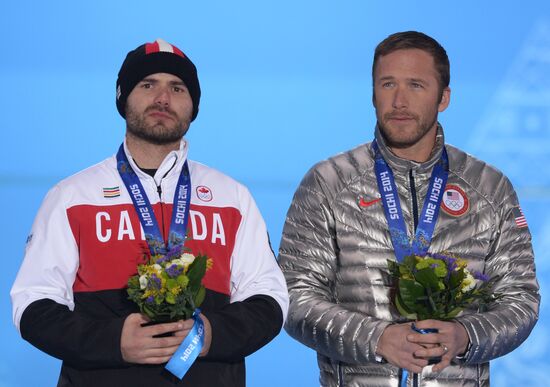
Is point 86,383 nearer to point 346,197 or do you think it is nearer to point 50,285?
point 50,285

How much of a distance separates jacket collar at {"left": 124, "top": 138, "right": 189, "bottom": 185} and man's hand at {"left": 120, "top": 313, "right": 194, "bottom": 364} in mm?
483

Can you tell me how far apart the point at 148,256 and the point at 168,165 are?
0.31m

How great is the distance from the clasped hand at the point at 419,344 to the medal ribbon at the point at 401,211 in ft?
0.83

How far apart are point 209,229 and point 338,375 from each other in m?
0.61

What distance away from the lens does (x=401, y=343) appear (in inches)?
122

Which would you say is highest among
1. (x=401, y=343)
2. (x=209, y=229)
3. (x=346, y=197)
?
(x=346, y=197)

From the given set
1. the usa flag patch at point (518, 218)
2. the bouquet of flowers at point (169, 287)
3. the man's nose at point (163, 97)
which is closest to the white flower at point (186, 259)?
the bouquet of flowers at point (169, 287)

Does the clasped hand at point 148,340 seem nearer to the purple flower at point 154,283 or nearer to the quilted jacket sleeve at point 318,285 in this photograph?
the purple flower at point 154,283

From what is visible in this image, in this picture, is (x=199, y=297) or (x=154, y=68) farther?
(x=154, y=68)

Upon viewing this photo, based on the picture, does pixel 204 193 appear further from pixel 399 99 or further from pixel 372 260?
pixel 399 99

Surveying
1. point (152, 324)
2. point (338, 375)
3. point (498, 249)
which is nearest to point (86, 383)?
point (152, 324)

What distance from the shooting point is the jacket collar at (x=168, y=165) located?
10.3 feet

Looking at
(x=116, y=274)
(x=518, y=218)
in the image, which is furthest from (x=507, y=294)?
(x=116, y=274)

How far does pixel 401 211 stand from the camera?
3.35 meters
